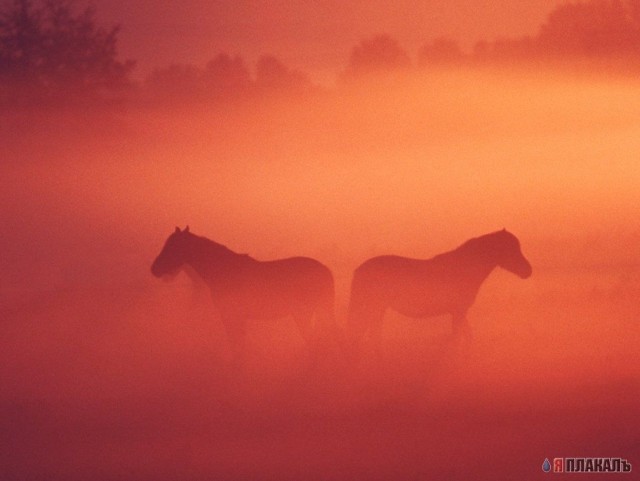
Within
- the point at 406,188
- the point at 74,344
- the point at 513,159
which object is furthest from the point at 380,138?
the point at 74,344

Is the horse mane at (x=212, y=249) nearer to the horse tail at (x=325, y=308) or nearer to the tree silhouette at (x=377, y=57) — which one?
the horse tail at (x=325, y=308)

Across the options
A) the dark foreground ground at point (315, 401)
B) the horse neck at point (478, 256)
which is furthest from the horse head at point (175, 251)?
the horse neck at point (478, 256)

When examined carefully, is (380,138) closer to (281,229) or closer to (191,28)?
(281,229)

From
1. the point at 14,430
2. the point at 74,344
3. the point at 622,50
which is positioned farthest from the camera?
the point at 622,50

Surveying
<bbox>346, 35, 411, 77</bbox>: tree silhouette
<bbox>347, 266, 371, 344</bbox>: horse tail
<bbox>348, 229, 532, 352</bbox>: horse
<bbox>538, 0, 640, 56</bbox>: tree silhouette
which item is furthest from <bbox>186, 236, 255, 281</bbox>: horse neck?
<bbox>538, 0, 640, 56</bbox>: tree silhouette

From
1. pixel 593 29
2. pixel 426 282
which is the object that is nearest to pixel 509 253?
pixel 426 282

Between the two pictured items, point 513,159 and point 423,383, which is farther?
point 513,159

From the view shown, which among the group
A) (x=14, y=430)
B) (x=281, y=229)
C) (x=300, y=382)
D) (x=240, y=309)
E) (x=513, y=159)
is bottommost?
(x=14, y=430)

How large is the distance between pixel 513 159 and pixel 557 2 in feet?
10.4

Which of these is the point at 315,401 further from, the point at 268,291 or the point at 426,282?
the point at 426,282

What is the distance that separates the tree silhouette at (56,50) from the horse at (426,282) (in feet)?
31.7

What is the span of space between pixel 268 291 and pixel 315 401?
195 centimetres

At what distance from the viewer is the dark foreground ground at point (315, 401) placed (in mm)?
8242

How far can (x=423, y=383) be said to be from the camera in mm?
10602
